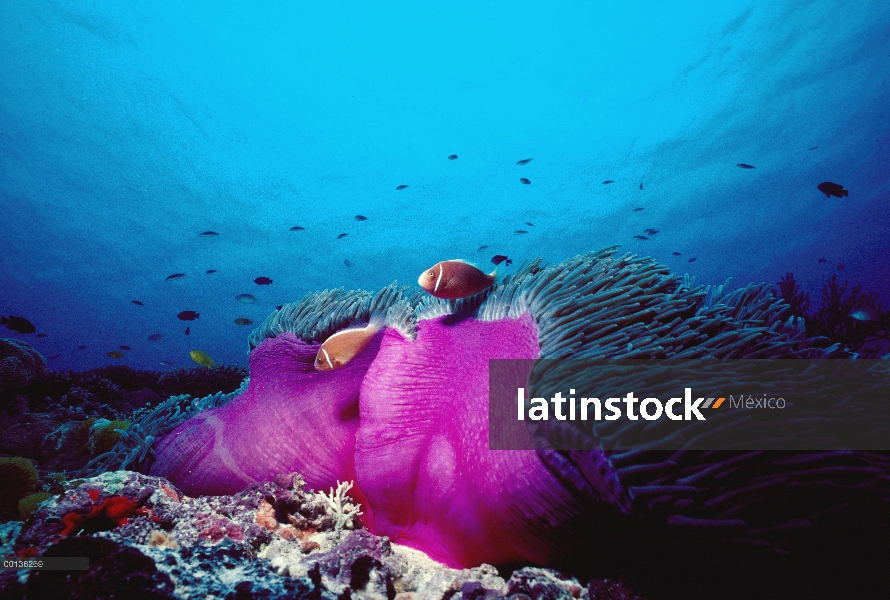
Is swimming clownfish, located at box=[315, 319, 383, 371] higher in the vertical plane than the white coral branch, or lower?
higher

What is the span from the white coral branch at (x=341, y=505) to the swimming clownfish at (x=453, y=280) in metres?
1.33

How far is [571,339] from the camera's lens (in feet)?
5.83

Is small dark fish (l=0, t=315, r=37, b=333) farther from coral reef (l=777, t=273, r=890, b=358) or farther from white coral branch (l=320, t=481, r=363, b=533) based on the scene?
coral reef (l=777, t=273, r=890, b=358)

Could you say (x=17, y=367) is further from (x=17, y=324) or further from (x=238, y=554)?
(x=238, y=554)

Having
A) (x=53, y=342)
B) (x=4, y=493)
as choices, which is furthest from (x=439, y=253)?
(x=53, y=342)

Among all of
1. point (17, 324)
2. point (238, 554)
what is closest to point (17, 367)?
point (17, 324)

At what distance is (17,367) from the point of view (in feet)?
21.7

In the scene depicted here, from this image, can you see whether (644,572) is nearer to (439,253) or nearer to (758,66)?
(758,66)

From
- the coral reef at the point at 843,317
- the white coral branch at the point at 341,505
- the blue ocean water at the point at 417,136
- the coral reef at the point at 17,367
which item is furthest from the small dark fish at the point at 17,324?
the blue ocean water at the point at 417,136

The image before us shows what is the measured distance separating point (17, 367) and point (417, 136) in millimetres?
36919

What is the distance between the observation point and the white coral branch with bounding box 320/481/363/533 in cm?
222

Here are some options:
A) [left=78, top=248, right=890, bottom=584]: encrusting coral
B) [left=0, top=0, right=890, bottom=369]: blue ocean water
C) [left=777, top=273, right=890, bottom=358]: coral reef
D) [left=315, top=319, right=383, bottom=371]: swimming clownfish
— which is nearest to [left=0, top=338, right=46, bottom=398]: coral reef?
[left=78, top=248, right=890, bottom=584]: encrusting coral

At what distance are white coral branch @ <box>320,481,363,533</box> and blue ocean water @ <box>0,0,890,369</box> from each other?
33.8 metres

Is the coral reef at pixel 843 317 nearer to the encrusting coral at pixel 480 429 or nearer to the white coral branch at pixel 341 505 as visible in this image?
the encrusting coral at pixel 480 429
